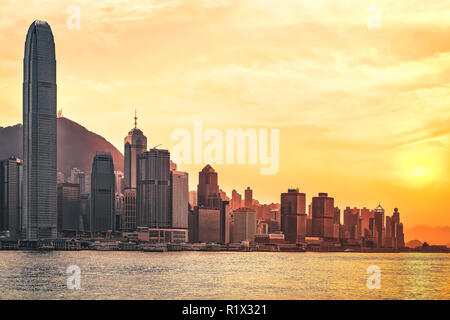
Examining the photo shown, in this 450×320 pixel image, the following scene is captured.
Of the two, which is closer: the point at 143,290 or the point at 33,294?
the point at 33,294
